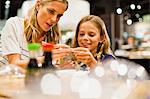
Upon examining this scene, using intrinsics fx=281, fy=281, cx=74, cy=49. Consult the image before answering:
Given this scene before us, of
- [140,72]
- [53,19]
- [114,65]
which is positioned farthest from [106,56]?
[53,19]

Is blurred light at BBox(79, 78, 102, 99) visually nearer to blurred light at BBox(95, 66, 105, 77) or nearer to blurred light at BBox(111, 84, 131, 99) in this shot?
blurred light at BBox(111, 84, 131, 99)

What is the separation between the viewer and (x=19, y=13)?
4.04 ft

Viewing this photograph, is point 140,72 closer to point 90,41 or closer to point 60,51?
point 90,41

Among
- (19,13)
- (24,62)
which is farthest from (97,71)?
(19,13)

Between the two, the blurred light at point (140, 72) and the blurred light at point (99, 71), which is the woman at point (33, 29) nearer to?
the blurred light at point (99, 71)

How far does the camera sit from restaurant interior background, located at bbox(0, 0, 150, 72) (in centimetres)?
124

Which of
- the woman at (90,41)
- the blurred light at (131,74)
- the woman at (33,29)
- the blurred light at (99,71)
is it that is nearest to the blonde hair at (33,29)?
the woman at (33,29)

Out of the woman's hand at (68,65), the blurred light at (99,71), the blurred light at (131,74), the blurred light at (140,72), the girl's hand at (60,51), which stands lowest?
the blurred light at (140,72)

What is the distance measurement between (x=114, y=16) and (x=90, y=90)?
2.42ft

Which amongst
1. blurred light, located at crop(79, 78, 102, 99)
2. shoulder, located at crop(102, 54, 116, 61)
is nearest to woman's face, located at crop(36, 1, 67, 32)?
shoulder, located at crop(102, 54, 116, 61)

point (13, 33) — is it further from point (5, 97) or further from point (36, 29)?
point (5, 97)

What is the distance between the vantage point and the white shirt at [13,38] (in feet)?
3.84

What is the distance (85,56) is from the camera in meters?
1.17

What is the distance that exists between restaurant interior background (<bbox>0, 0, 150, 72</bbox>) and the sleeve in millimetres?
40
